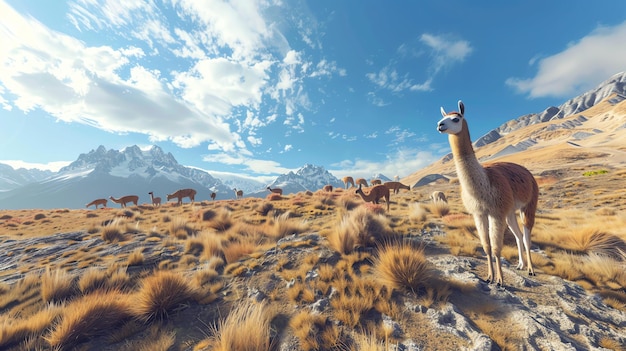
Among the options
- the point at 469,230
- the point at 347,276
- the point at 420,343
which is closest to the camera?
the point at 420,343

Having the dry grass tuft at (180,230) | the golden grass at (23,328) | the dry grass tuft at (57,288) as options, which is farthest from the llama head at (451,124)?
the dry grass tuft at (180,230)

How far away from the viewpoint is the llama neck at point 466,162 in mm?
4188

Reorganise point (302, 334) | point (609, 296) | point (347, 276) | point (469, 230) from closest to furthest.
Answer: point (302, 334) < point (609, 296) < point (347, 276) < point (469, 230)

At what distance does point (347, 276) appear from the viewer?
15.6ft

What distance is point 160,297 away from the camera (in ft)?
13.5

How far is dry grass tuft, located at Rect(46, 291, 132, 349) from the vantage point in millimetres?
3454

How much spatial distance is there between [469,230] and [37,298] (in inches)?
465

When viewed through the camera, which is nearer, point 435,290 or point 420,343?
point 420,343

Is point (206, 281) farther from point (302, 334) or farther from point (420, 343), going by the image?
point (420, 343)

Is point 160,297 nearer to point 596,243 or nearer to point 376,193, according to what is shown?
point 596,243

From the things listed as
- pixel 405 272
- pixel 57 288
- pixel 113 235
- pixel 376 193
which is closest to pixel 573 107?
pixel 376 193

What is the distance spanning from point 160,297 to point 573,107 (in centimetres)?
22859

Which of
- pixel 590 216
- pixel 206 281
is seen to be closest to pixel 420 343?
pixel 206 281

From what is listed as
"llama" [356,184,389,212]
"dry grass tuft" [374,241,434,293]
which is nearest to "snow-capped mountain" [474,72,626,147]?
"llama" [356,184,389,212]
